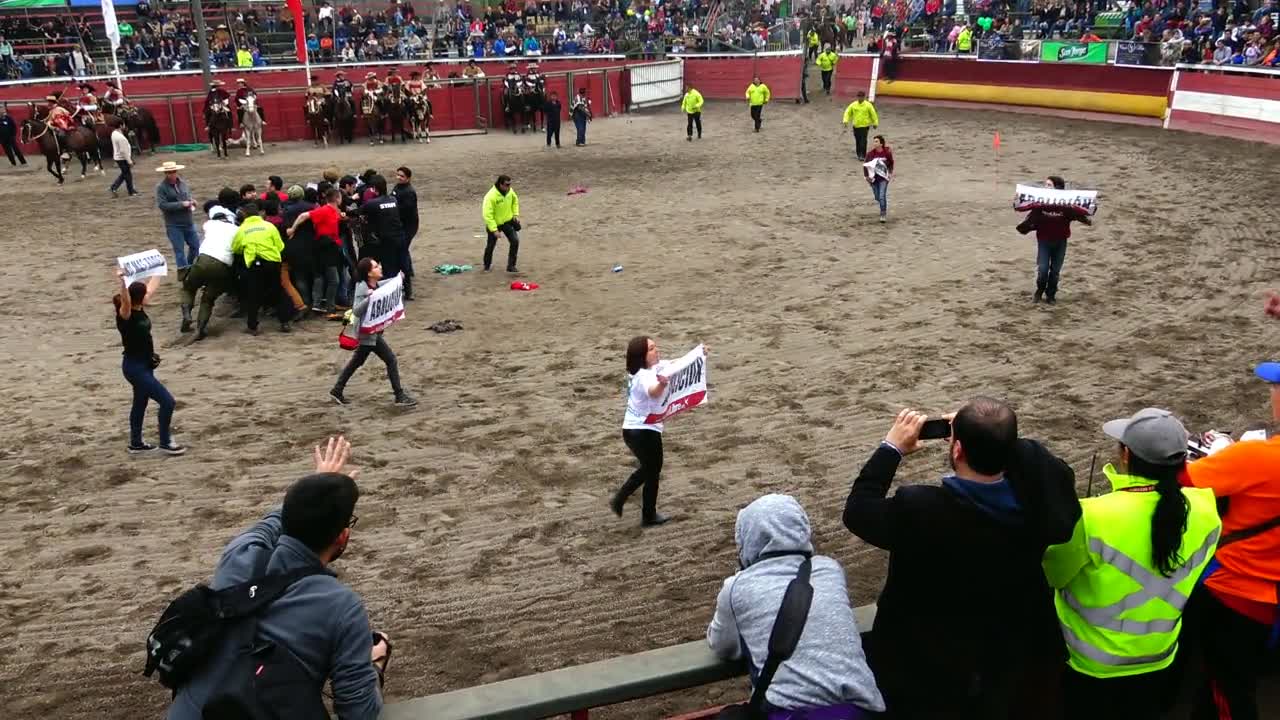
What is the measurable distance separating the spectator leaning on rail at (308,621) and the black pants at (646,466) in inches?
164

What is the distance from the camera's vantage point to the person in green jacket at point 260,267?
13.1 metres

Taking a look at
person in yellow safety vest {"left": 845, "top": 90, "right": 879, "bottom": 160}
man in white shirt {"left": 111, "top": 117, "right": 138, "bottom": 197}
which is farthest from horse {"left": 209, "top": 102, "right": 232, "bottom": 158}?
person in yellow safety vest {"left": 845, "top": 90, "right": 879, "bottom": 160}

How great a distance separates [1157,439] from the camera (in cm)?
346

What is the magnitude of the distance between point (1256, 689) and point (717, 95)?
37814 mm

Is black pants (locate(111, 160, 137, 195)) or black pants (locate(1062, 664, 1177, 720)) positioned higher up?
black pants (locate(1062, 664, 1177, 720))

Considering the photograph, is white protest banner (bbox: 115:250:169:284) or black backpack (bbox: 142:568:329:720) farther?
white protest banner (bbox: 115:250:169:284)

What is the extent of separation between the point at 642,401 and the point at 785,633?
465 cm

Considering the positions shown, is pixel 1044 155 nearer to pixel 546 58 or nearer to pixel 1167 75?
pixel 1167 75

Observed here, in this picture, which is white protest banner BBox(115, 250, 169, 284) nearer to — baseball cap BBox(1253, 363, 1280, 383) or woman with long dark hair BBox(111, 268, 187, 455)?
woman with long dark hair BBox(111, 268, 187, 455)

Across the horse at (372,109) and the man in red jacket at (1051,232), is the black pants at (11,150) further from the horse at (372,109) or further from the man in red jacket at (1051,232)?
the man in red jacket at (1051,232)

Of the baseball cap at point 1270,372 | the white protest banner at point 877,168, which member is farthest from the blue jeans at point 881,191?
the baseball cap at point 1270,372

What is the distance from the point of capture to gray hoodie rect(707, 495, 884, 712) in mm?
3059

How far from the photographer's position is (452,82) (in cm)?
3266

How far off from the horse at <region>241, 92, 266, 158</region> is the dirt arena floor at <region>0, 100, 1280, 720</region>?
776 centimetres
